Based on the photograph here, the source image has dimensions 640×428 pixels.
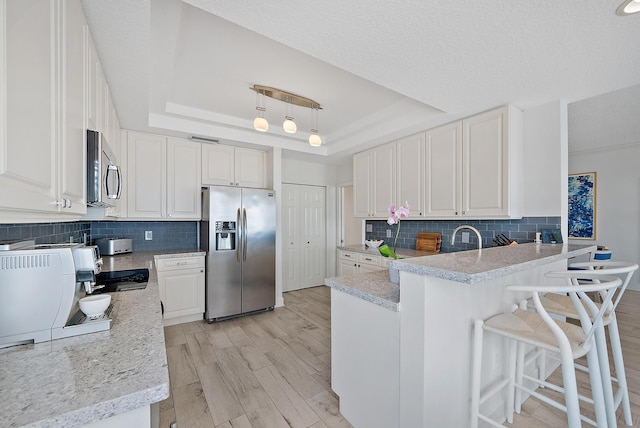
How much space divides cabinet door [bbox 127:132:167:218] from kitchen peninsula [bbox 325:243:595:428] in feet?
9.08

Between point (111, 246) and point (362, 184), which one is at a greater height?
point (362, 184)

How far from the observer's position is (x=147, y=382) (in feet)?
2.45

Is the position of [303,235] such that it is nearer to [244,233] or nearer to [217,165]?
[244,233]

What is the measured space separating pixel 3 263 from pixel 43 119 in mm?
489

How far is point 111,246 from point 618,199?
303 inches

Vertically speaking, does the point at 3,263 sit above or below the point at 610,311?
above

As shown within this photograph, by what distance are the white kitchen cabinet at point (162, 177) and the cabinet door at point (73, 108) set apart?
7.28ft

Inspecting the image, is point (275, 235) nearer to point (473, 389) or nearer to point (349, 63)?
point (349, 63)

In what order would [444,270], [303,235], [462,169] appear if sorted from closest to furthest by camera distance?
[444,270] < [462,169] < [303,235]

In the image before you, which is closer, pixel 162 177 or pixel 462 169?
pixel 462 169

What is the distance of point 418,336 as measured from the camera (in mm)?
1240

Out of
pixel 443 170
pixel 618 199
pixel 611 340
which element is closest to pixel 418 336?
pixel 611 340

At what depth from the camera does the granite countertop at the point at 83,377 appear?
0.64 metres

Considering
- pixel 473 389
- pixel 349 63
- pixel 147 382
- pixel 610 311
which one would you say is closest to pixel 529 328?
pixel 473 389
